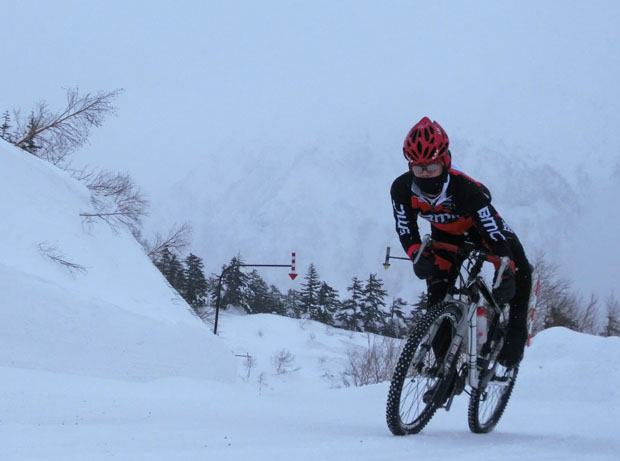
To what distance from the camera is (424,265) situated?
3959 mm

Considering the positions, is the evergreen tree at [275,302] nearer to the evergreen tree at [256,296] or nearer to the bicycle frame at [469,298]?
the evergreen tree at [256,296]

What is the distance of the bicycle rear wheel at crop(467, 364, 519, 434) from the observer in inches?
171

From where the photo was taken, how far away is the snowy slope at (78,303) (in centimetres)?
1020

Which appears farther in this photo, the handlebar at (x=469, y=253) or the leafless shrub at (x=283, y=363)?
the leafless shrub at (x=283, y=363)

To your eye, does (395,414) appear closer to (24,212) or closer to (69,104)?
(24,212)

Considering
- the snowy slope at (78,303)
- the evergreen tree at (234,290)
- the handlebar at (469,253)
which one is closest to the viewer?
the handlebar at (469,253)

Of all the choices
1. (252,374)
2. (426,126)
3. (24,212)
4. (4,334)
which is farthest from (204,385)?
A: (252,374)

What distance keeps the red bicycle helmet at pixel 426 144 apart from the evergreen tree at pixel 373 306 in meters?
62.8

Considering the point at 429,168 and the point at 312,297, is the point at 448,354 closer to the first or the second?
the point at 429,168

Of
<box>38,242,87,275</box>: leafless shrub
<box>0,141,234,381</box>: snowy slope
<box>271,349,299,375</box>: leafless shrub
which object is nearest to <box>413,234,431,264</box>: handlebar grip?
<box>0,141,234,381</box>: snowy slope

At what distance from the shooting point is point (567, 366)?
798 cm

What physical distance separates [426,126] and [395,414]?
203 cm

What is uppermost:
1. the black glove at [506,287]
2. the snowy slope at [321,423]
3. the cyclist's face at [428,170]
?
the cyclist's face at [428,170]

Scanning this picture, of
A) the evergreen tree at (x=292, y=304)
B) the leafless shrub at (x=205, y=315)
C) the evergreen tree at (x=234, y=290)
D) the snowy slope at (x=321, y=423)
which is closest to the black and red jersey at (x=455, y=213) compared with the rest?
the snowy slope at (x=321, y=423)
